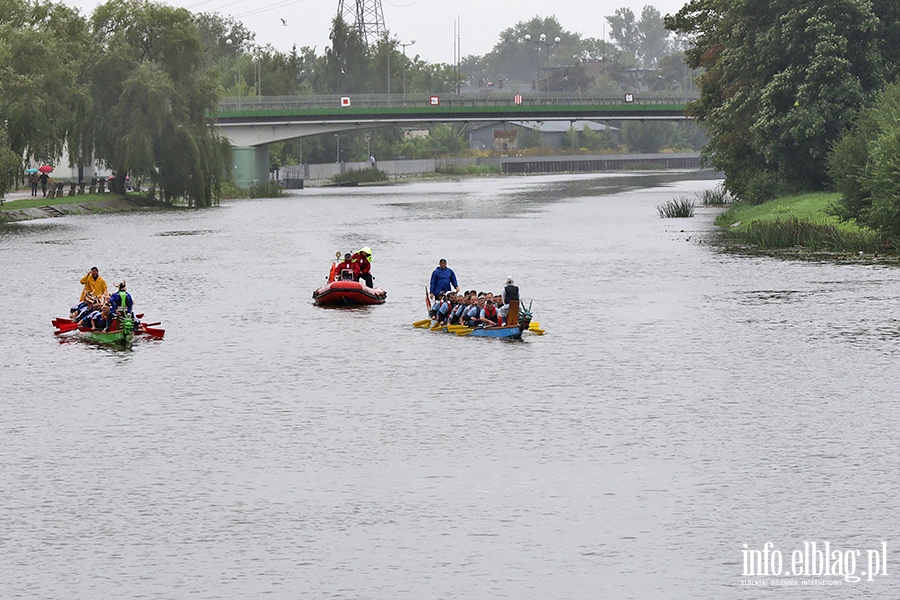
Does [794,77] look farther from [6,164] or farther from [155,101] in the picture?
[155,101]

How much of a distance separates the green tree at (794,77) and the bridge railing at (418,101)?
73.4 meters

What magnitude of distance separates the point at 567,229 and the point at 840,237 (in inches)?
981

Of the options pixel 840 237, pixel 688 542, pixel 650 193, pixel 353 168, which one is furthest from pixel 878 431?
pixel 353 168

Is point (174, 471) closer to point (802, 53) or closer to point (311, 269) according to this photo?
point (311, 269)

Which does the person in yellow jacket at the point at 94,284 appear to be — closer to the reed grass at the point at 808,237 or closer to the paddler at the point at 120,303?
the paddler at the point at 120,303

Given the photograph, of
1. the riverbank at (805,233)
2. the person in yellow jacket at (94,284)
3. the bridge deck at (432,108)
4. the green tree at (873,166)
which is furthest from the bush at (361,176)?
the person in yellow jacket at (94,284)

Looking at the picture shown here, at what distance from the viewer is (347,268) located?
4944 cm

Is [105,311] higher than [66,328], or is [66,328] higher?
[105,311]

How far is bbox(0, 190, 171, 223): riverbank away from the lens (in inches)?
3745

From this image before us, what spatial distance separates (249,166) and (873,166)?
10300cm

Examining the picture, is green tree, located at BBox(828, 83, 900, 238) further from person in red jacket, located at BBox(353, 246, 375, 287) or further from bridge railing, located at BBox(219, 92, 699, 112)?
bridge railing, located at BBox(219, 92, 699, 112)

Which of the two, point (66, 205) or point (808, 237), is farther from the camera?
point (66, 205)

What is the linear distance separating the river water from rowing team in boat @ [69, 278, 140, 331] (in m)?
1.03

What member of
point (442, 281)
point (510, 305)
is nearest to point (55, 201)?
point (442, 281)
